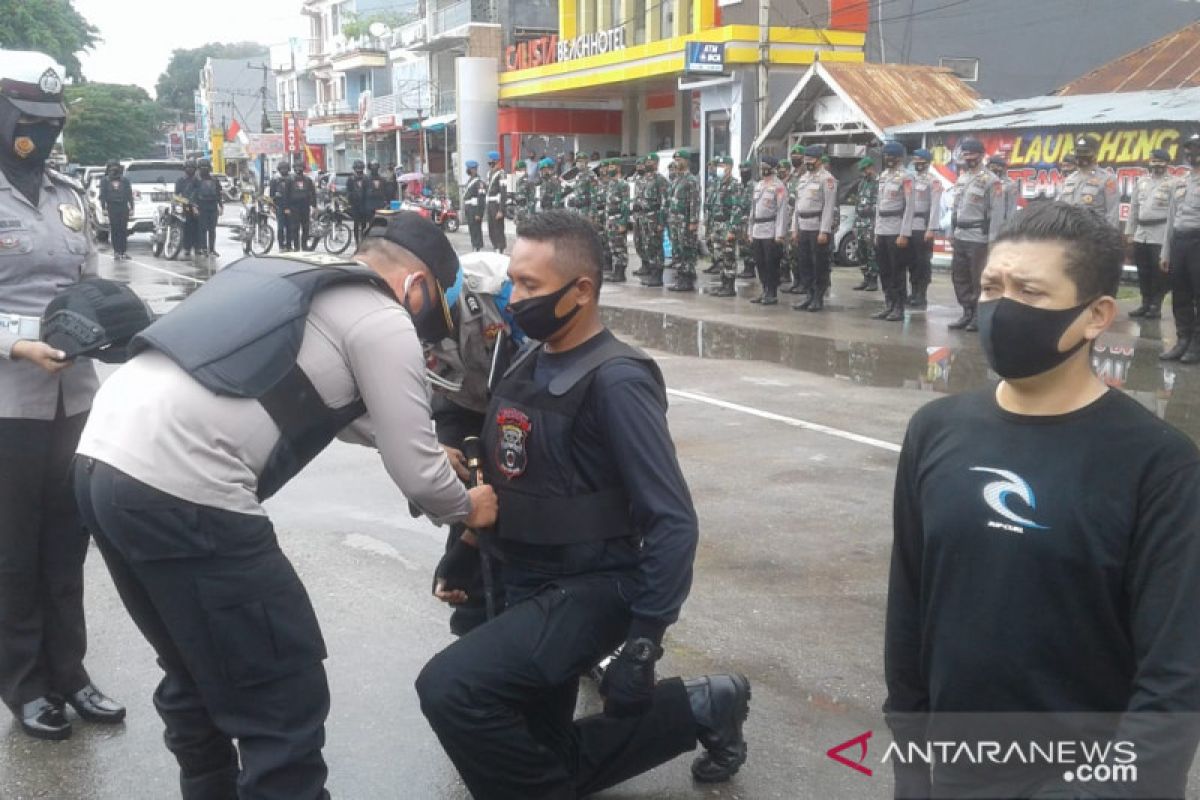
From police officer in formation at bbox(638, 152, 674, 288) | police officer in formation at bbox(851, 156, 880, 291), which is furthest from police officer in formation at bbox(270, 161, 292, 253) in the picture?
police officer in formation at bbox(851, 156, 880, 291)

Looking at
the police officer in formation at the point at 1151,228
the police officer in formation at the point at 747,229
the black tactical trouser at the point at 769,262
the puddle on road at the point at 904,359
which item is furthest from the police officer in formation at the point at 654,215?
the police officer in formation at the point at 1151,228

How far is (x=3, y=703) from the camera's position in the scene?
395cm

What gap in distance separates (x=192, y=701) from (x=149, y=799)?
0.79m

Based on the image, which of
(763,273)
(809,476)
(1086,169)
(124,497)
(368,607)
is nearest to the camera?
(124,497)

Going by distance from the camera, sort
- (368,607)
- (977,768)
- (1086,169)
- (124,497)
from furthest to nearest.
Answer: (1086,169) → (368,607) → (124,497) → (977,768)

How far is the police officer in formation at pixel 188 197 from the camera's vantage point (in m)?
21.7

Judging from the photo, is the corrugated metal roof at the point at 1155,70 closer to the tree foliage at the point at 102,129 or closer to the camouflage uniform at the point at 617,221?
the camouflage uniform at the point at 617,221

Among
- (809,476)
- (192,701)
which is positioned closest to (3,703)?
(192,701)

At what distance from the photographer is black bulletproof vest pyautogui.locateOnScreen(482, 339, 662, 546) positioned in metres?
2.87

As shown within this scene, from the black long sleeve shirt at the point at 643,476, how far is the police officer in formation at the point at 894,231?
36.1 ft

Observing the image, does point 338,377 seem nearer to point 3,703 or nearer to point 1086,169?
point 3,703

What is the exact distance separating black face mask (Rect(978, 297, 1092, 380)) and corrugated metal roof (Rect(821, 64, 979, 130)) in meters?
17.4

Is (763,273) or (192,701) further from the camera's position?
(763,273)

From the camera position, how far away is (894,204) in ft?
45.2
